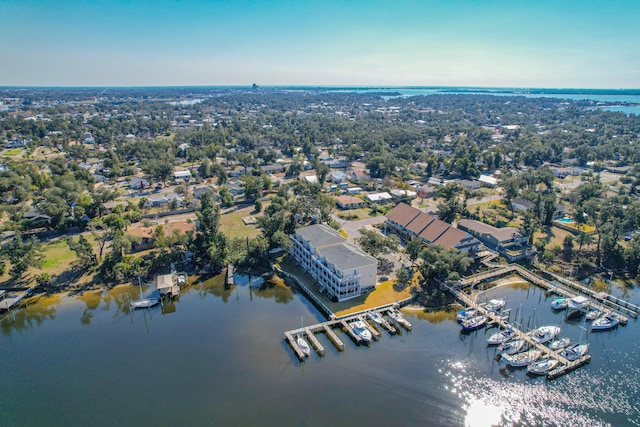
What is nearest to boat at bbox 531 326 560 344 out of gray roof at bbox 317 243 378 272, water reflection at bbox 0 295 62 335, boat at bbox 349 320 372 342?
boat at bbox 349 320 372 342

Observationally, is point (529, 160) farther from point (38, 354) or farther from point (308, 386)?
point (38, 354)

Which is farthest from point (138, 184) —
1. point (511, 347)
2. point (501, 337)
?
point (511, 347)

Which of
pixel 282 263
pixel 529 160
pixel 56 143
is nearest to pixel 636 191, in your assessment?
pixel 529 160

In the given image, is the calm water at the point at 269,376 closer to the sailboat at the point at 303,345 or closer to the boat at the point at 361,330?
the sailboat at the point at 303,345

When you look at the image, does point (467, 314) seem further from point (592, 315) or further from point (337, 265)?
point (337, 265)

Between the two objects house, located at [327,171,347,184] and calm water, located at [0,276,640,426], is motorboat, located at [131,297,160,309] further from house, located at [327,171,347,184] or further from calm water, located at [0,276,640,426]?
house, located at [327,171,347,184]

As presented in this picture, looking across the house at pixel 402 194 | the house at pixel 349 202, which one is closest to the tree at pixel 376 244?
the house at pixel 349 202
